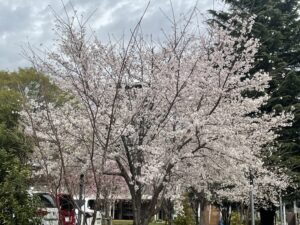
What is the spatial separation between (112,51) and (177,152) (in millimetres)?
2441

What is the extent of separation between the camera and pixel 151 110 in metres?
8.99

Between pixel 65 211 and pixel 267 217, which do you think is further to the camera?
pixel 267 217

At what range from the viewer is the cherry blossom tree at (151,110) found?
26.9ft

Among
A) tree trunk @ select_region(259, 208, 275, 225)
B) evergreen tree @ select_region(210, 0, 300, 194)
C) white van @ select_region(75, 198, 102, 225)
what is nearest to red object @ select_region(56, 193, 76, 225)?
white van @ select_region(75, 198, 102, 225)

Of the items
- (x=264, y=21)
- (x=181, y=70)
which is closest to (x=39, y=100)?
(x=181, y=70)

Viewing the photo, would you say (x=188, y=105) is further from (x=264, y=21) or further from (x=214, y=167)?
(x=264, y=21)

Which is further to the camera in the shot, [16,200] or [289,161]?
[289,161]

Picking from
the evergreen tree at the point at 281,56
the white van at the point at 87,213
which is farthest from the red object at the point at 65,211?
the evergreen tree at the point at 281,56

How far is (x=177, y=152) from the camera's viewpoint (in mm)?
8344

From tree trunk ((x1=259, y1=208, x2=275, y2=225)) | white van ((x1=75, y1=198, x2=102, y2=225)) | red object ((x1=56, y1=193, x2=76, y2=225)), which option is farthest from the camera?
tree trunk ((x1=259, y1=208, x2=275, y2=225))

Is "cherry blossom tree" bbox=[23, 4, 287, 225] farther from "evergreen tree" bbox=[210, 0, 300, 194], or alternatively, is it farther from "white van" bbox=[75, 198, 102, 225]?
"evergreen tree" bbox=[210, 0, 300, 194]

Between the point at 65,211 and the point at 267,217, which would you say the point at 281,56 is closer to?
the point at 267,217

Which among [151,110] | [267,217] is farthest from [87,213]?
[267,217]

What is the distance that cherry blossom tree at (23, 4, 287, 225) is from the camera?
26.9ft
